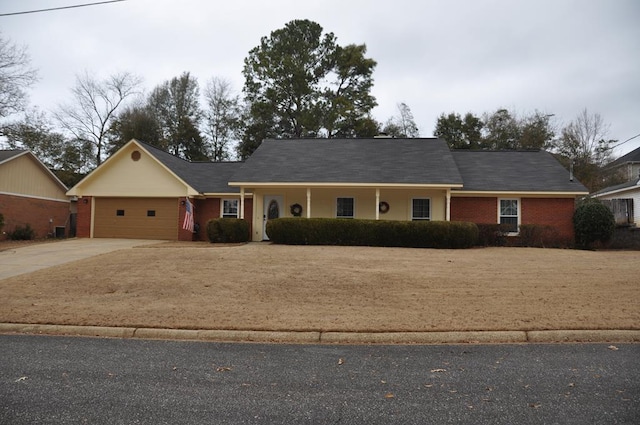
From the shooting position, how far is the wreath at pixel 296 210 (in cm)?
2086

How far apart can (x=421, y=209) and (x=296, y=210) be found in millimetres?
5588

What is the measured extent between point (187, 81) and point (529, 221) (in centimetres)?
3542

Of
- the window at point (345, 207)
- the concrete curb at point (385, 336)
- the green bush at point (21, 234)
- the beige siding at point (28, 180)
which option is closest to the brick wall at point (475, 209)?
the window at point (345, 207)

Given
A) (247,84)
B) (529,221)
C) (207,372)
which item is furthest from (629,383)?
(247,84)

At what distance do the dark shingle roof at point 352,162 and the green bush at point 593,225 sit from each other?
5.16 meters

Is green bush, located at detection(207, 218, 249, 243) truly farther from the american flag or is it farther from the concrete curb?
the concrete curb

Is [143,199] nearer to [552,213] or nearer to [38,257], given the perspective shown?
[38,257]

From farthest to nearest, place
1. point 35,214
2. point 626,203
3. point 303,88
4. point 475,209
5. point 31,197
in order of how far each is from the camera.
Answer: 1. point 303,88
2. point 626,203
3. point 35,214
4. point 31,197
5. point 475,209

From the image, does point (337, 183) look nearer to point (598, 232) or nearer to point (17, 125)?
point (598, 232)

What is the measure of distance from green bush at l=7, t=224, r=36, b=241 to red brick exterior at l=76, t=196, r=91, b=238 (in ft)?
7.05

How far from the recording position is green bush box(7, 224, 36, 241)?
2148 centimetres

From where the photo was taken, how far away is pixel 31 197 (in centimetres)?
2341

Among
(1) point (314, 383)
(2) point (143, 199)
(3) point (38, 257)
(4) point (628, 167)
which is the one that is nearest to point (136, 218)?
(2) point (143, 199)

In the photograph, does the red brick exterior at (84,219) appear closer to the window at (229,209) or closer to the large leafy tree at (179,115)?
the window at (229,209)
